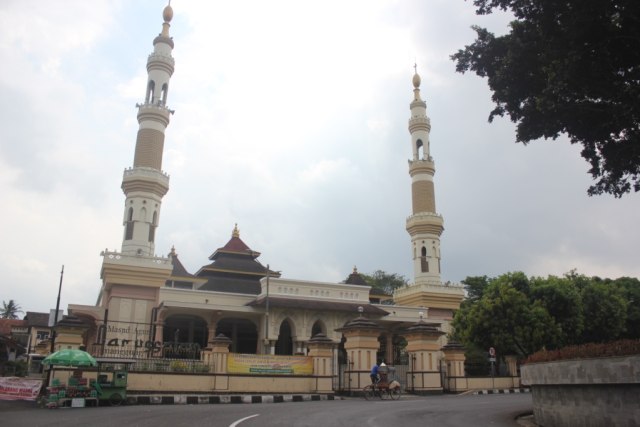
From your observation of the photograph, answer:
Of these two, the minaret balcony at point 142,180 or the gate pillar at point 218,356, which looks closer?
the gate pillar at point 218,356

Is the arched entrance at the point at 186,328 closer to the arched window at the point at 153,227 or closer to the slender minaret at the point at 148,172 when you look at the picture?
the slender minaret at the point at 148,172

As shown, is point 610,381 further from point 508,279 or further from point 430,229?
point 430,229

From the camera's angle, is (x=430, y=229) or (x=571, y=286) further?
(x=430, y=229)

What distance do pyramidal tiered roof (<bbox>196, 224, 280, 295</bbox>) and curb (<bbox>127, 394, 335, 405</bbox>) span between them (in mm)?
16830

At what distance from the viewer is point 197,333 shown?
32781mm

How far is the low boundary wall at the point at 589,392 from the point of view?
27.5 ft

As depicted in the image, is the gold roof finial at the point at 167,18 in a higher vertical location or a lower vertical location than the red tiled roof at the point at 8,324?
higher

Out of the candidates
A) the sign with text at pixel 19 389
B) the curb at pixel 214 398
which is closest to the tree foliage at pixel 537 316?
the curb at pixel 214 398

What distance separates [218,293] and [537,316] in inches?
653

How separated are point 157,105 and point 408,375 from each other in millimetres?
21582

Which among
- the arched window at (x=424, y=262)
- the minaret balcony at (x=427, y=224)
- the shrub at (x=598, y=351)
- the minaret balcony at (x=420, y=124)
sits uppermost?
the minaret balcony at (x=420, y=124)

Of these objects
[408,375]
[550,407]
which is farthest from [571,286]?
Answer: [550,407]

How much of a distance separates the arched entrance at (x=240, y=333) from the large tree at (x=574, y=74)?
2360 cm

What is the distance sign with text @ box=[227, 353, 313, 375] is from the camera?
1794cm
